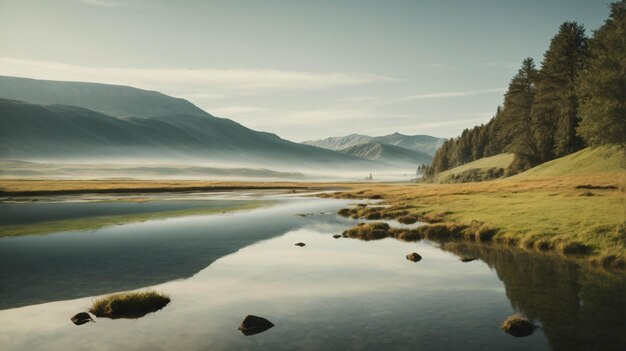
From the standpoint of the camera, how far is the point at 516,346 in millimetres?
16000

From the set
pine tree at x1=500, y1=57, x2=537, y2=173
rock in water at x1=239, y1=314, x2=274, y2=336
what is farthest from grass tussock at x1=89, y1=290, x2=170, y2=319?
pine tree at x1=500, y1=57, x2=537, y2=173

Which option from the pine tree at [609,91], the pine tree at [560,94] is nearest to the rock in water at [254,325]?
the pine tree at [609,91]

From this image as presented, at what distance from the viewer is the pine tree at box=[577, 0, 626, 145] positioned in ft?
198

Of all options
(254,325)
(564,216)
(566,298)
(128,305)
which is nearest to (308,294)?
(254,325)

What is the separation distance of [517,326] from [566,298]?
587 cm

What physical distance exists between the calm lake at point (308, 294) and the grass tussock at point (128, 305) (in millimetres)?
816

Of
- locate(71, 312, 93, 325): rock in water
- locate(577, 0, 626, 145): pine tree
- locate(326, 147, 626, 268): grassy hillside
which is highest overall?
locate(577, 0, 626, 145): pine tree

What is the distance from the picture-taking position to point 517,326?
57.1 ft

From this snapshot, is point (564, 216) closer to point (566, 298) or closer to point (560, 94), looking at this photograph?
point (566, 298)

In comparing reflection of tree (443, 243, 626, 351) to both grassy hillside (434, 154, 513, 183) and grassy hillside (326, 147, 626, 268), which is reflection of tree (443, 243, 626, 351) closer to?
grassy hillside (326, 147, 626, 268)

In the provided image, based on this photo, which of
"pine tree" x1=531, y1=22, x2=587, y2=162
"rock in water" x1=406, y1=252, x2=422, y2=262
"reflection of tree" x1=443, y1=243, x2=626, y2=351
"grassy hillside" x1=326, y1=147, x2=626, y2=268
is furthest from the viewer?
"pine tree" x1=531, y1=22, x2=587, y2=162

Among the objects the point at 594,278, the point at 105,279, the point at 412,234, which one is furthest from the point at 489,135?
the point at 105,279

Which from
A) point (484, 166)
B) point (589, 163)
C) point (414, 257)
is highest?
point (484, 166)

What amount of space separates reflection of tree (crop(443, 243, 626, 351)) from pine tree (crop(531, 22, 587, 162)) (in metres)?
72.4
